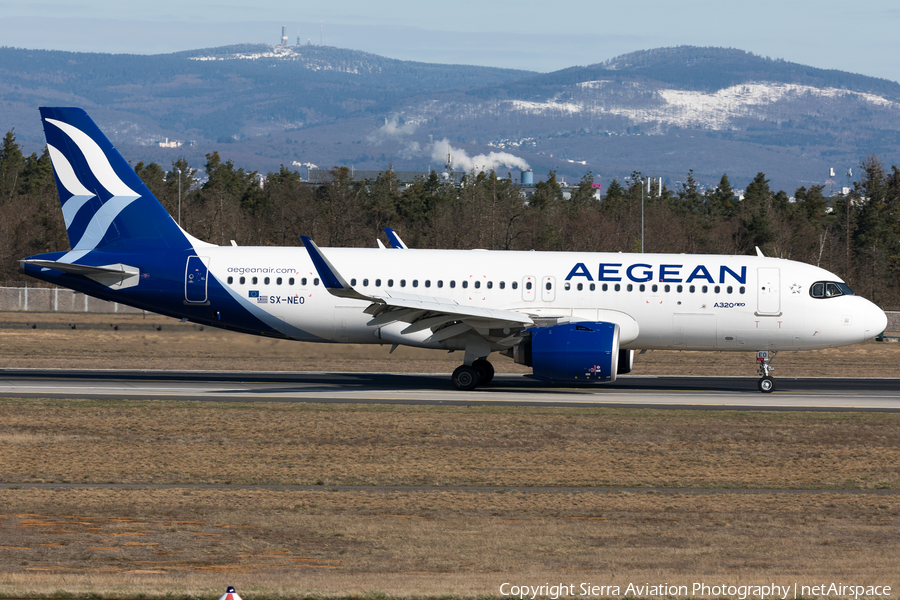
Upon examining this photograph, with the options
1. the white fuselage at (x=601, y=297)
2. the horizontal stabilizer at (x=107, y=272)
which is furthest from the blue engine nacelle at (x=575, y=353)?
the horizontal stabilizer at (x=107, y=272)

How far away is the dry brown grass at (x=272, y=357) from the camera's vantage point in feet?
103

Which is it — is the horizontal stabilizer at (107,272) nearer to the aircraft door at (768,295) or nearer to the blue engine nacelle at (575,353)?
the blue engine nacelle at (575,353)

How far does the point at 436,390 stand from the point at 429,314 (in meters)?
2.79

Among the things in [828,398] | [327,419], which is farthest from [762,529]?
[828,398]

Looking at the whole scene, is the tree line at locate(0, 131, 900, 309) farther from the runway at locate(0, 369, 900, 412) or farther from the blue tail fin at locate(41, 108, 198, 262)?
the blue tail fin at locate(41, 108, 198, 262)

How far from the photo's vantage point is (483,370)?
28.4 metres

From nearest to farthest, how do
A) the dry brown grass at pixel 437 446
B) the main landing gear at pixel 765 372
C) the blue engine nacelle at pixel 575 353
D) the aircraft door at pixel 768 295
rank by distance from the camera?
the dry brown grass at pixel 437 446 < the blue engine nacelle at pixel 575 353 < the aircraft door at pixel 768 295 < the main landing gear at pixel 765 372

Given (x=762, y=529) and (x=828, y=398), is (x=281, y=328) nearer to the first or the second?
(x=828, y=398)

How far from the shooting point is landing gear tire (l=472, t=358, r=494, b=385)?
28.2 metres

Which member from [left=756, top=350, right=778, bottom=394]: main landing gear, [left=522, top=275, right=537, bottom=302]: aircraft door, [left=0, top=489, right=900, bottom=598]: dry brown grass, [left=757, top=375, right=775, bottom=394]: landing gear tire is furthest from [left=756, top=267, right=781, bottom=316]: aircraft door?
[left=0, top=489, right=900, bottom=598]: dry brown grass

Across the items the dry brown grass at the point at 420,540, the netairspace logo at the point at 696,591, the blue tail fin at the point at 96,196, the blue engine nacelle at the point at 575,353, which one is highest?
the blue tail fin at the point at 96,196

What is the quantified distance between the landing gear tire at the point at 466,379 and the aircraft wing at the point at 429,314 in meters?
1.25

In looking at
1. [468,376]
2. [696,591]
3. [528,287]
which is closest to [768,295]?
[528,287]

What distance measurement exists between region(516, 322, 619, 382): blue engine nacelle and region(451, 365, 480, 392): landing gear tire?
2.09 m
